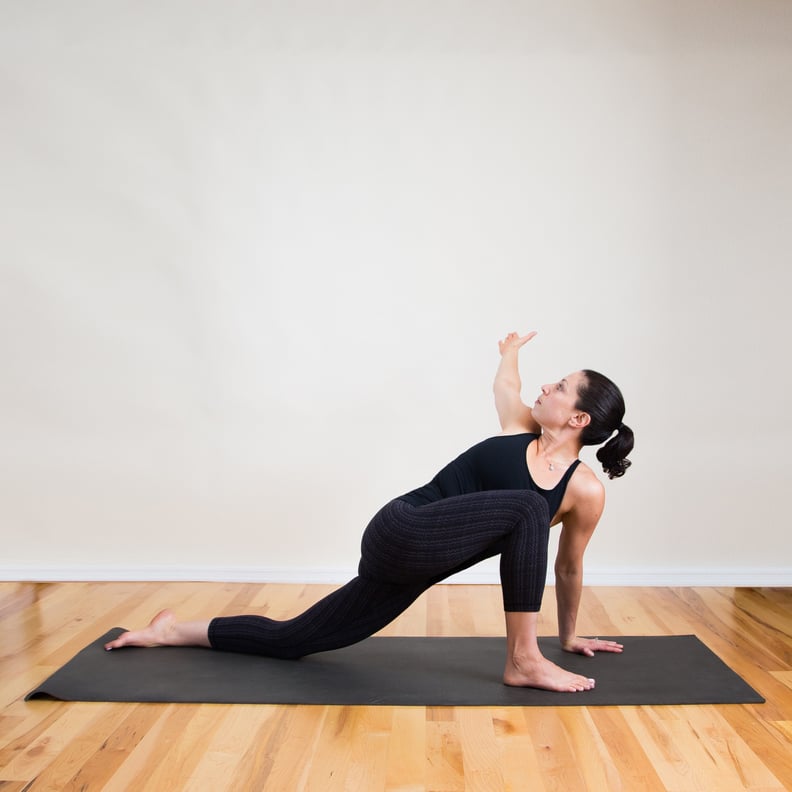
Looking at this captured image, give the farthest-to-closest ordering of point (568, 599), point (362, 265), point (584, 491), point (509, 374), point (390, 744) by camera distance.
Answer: point (362, 265) < point (509, 374) < point (568, 599) < point (584, 491) < point (390, 744)

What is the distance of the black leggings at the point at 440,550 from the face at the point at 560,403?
287 millimetres

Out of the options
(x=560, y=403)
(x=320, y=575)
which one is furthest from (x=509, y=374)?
(x=320, y=575)

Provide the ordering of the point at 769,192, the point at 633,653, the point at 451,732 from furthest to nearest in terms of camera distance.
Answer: the point at 769,192, the point at 633,653, the point at 451,732

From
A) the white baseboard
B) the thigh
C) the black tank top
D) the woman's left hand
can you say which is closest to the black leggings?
the thigh

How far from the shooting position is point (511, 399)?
2.91 m

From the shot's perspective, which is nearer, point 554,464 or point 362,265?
point 554,464

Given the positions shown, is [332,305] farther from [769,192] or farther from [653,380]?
[769,192]

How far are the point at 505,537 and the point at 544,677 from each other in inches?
15.8

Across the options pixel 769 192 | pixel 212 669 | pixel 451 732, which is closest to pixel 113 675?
pixel 212 669

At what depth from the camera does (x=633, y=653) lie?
290 centimetres

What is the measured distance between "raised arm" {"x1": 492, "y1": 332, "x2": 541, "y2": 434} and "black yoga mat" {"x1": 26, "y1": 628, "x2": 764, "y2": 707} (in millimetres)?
707

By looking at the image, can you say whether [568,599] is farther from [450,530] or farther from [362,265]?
[362,265]

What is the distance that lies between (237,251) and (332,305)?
482 mm

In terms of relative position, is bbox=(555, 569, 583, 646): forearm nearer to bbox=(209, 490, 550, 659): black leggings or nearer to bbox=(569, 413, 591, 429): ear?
bbox=(209, 490, 550, 659): black leggings
